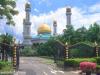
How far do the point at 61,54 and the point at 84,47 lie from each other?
9.52 feet

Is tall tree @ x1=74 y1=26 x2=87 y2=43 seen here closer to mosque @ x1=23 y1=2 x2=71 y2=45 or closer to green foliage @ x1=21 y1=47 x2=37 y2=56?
green foliage @ x1=21 y1=47 x2=37 y2=56

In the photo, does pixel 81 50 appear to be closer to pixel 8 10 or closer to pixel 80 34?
pixel 8 10

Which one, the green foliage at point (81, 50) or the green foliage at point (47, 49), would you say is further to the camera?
the green foliage at point (47, 49)

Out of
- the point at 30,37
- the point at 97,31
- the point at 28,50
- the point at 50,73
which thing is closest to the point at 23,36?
the point at 30,37

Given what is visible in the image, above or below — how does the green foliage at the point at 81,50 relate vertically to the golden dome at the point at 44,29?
below

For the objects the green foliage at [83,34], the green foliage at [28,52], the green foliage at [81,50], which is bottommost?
the green foliage at [28,52]

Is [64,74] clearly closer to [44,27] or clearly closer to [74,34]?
[74,34]

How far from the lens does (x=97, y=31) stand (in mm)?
67188

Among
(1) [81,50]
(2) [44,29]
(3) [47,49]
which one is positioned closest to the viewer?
(1) [81,50]

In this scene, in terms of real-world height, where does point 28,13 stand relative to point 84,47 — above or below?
above

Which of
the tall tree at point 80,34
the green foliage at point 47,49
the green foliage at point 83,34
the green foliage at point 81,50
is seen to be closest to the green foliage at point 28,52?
the green foliage at point 47,49

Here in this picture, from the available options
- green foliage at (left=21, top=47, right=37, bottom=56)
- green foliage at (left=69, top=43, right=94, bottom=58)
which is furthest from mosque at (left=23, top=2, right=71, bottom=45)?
green foliage at (left=69, top=43, right=94, bottom=58)

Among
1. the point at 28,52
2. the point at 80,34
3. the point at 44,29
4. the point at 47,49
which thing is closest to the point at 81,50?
the point at 80,34

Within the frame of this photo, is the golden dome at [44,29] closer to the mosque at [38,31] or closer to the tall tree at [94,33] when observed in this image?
the mosque at [38,31]
